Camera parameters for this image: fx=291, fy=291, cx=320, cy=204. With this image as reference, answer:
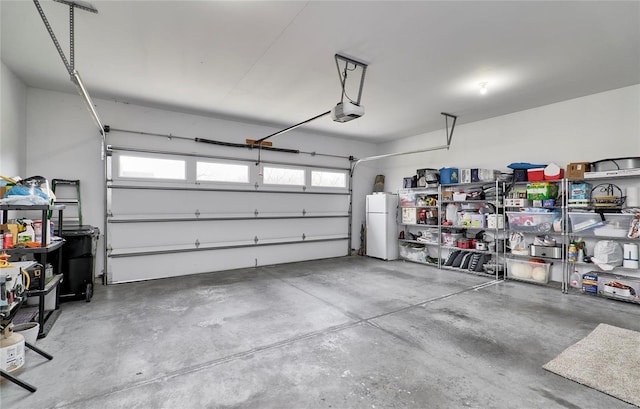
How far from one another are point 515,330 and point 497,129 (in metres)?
3.87

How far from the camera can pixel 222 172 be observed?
5680 millimetres

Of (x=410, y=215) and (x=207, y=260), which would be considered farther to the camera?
(x=410, y=215)

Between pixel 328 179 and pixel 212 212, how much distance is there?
2848 mm

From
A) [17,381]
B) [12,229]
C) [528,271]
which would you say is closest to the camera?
[17,381]

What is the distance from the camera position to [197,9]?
2447mm

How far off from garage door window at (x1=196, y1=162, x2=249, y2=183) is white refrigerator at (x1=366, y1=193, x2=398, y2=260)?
307 centimetres

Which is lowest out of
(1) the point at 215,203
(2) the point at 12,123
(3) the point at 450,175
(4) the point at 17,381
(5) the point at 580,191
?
(4) the point at 17,381

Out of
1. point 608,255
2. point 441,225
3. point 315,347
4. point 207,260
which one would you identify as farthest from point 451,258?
point 207,260

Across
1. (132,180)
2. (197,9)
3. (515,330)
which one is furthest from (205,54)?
(515,330)

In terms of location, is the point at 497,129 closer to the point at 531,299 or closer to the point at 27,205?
the point at 531,299

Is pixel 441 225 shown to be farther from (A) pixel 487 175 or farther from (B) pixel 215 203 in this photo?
(B) pixel 215 203

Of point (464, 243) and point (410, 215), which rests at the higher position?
point (410, 215)

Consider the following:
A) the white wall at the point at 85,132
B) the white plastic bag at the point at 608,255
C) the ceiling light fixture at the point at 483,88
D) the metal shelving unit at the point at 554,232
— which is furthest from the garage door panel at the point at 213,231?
the white plastic bag at the point at 608,255

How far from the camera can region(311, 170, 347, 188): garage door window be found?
6.86m
